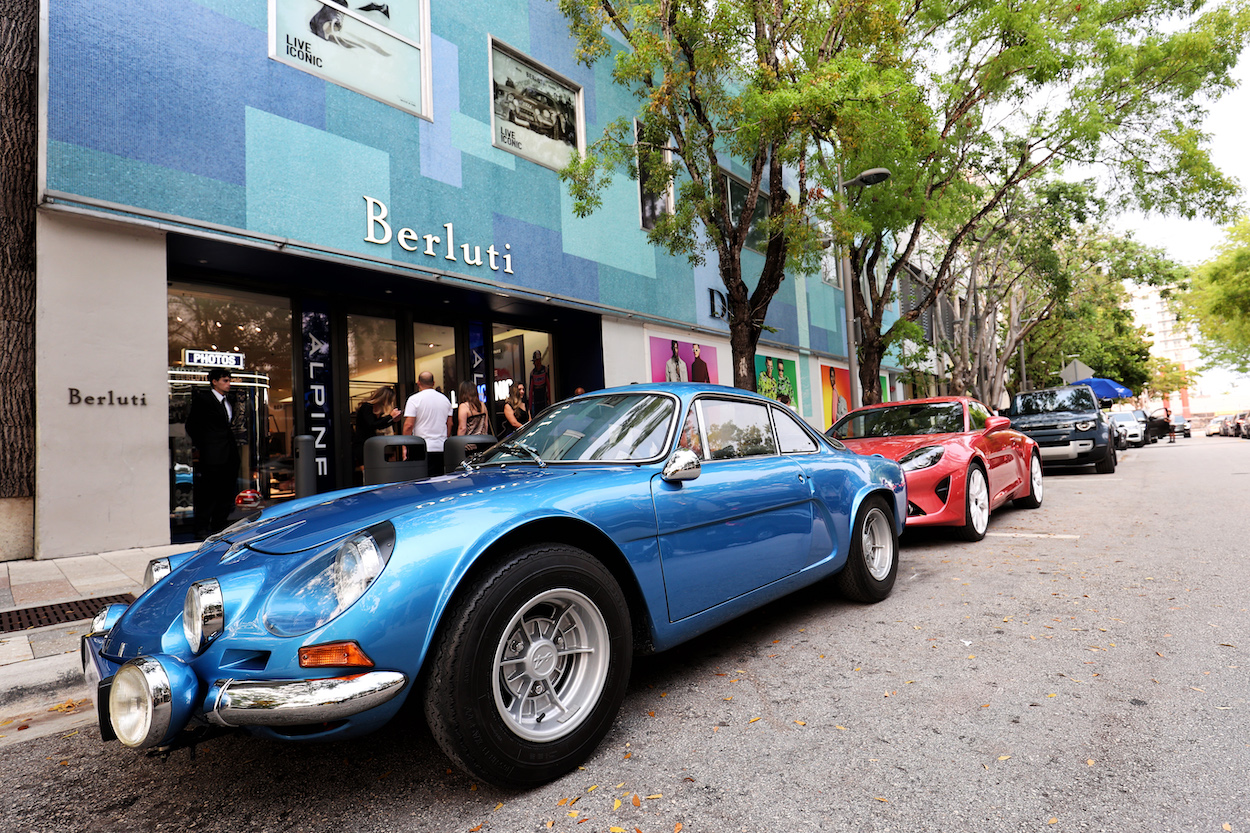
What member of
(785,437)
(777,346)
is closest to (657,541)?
(785,437)

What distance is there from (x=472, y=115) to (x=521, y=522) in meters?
9.24

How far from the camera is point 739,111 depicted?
827 centimetres

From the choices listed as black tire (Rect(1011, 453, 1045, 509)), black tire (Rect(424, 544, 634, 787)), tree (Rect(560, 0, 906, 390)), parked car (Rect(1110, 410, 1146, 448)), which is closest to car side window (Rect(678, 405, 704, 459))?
black tire (Rect(424, 544, 634, 787))

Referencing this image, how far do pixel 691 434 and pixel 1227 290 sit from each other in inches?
1289

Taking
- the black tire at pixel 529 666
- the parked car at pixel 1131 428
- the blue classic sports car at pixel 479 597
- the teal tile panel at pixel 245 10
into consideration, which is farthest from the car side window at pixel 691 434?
the parked car at pixel 1131 428

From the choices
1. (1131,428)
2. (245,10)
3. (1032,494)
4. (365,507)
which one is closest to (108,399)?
(245,10)

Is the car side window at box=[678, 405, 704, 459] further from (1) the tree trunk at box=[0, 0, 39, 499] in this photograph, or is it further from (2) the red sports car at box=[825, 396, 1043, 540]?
(1) the tree trunk at box=[0, 0, 39, 499]

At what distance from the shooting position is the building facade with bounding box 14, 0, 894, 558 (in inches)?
246

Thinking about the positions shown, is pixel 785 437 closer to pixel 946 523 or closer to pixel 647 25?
pixel 946 523

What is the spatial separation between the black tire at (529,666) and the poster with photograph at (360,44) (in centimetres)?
827

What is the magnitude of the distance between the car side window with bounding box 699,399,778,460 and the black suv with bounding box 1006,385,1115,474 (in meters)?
9.63

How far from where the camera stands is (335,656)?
174 cm

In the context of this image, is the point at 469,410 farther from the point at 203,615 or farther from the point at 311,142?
the point at 203,615

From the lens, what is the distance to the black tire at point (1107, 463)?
467 inches
